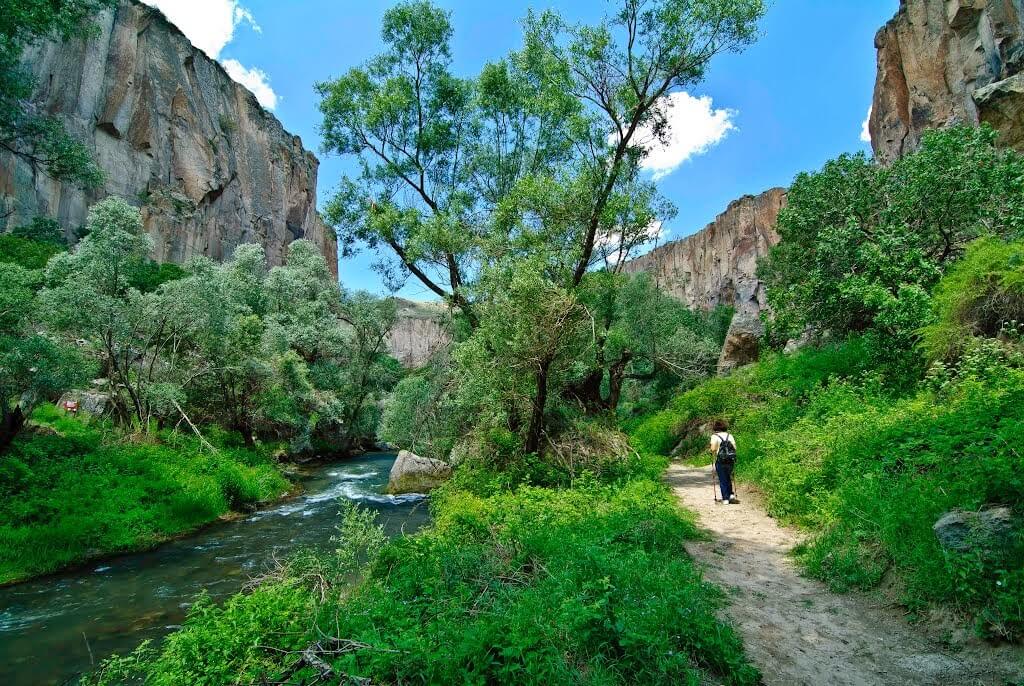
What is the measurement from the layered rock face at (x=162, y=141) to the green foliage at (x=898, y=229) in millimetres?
40235

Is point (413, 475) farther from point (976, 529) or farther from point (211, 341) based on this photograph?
point (976, 529)

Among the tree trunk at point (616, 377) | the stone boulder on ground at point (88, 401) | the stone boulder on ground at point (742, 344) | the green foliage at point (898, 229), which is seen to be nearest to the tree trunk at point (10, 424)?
the stone boulder on ground at point (88, 401)

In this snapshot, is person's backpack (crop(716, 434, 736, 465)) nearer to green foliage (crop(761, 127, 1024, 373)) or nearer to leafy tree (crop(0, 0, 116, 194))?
green foliage (crop(761, 127, 1024, 373))

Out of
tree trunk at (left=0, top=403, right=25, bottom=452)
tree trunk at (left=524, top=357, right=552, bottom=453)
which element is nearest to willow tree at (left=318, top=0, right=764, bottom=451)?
tree trunk at (left=524, top=357, right=552, bottom=453)

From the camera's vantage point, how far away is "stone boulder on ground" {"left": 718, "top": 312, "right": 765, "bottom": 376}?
852 inches

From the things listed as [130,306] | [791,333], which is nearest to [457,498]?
[791,333]

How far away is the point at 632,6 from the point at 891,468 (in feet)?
37.3

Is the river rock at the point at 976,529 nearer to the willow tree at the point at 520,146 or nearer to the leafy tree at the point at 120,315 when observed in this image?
the willow tree at the point at 520,146

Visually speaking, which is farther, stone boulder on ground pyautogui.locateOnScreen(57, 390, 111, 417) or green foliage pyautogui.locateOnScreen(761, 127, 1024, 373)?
stone boulder on ground pyautogui.locateOnScreen(57, 390, 111, 417)

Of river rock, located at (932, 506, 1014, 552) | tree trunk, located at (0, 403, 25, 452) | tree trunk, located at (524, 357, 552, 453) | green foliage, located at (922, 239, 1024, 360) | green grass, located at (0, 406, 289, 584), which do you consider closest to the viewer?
river rock, located at (932, 506, 1014, 552)

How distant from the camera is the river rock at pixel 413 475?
16.2m

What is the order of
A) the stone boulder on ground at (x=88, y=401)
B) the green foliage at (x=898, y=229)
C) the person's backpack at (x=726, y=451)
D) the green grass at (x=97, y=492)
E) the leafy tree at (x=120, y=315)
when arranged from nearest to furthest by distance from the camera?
1. the person's backpack at (x=726, y=451)
2. the green grass at (x=97, y=492)
3. the green foliage at (x=898, y=229)
4. the leafy tree at (x=120, y=315)
5. the stone boulder on ground at (x=88, y=401)

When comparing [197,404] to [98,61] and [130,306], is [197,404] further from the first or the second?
[98,61]

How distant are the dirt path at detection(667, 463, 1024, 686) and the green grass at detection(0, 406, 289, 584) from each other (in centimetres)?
1179
